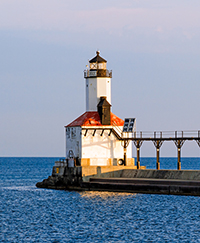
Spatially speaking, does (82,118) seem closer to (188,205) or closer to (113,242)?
(188,205)

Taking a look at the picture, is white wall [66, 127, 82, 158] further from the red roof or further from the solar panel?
the solar panel

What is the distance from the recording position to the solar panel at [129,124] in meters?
61.6

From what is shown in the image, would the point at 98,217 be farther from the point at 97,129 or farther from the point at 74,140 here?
the point at 74,140

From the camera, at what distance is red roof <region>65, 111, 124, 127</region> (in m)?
61.8

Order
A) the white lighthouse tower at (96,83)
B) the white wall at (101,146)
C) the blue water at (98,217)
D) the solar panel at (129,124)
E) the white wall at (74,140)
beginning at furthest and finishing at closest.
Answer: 1. the white lighthouse tower at (96,83)
2. the white wall at (74,140)
3. the solar panel at (129,124)
4. the white wall at (101,146)
5. the blue water at (98,217)

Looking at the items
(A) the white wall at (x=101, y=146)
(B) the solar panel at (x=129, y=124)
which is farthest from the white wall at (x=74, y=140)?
(B) the solar panel at (x=129, y=124)

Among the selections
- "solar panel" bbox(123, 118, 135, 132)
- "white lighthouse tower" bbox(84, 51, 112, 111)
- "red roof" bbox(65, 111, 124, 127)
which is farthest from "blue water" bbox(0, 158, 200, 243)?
"white lighthouse tower" bbox(84, 51, 112, 111)

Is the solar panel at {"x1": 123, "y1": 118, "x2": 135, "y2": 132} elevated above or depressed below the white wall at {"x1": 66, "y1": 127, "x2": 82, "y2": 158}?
above

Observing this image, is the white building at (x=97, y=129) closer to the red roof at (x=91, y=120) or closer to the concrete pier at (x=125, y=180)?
the red roof at (x=91, y=120)

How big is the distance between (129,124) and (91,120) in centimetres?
403

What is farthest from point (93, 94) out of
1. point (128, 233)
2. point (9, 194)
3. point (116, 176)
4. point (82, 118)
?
point (128, 233)

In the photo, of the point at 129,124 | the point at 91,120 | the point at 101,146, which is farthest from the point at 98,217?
the point at 91,120

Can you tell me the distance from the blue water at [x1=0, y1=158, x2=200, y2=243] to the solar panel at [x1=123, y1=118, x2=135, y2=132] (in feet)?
28.8

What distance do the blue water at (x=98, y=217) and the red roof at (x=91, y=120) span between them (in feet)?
26.1
